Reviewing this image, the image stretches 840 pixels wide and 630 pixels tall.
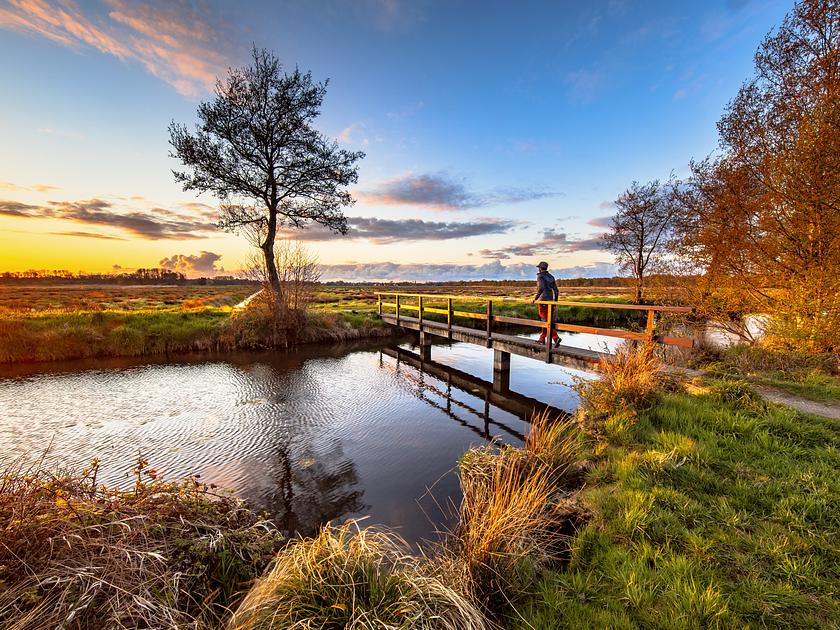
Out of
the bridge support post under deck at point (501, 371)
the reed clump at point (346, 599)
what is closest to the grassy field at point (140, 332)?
the bridge support post under deck at point (501, 371)

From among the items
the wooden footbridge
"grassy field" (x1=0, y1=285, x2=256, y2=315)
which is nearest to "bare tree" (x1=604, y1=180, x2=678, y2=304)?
the wooden footbridge

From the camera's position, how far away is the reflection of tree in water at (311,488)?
15.8 ft

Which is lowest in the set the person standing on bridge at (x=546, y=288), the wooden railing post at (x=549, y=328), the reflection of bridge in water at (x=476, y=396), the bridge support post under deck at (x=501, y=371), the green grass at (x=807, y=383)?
the reflection of bridge in water at (x=476, y=396)

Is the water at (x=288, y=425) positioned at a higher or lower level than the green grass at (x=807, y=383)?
lower

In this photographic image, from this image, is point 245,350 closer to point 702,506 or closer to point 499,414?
point 499,414

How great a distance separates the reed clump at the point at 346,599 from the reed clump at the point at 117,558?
38 centimetres

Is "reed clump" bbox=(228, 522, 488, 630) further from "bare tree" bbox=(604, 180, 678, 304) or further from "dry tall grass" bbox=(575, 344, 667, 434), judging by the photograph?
"bare tree" bbox=(604, 180, 678, 304)

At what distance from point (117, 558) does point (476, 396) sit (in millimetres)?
9044

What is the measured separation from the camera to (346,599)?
2.29 metres

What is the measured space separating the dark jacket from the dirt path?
5.03 m

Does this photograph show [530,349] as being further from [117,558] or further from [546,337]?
[117,558]

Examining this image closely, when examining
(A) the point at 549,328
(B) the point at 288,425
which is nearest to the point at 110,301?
(B) the point at 288,425

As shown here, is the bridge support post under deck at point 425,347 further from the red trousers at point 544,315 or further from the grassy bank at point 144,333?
the red trousers at point 544,315

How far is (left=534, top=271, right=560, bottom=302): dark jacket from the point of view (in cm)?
1015
